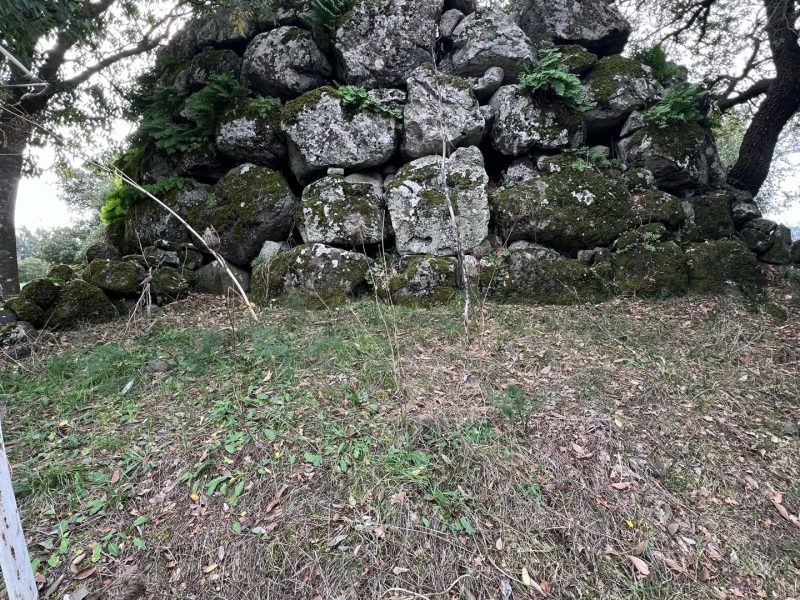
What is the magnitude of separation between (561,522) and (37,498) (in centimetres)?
356

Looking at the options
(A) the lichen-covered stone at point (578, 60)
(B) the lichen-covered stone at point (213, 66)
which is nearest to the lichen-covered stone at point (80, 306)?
(B) the lichen-covered stone at point (213, 66)

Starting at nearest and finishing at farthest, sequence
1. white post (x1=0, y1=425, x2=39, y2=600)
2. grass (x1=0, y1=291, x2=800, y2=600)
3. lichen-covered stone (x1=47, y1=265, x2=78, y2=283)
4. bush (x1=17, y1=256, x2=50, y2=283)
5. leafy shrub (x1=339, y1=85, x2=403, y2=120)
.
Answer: white post (x1=0, y1=425, x2=39, y2=600) < grass (x1=0, y1=291, x2=800, y2=600) < lichen-covered stone (x1=47, y1=265, x2=78, y2=283) < leafy shrub (x1=339, y1=85, x2=403, y2=120) < bush (x1=17, y1=256, x2=50, y2=283)

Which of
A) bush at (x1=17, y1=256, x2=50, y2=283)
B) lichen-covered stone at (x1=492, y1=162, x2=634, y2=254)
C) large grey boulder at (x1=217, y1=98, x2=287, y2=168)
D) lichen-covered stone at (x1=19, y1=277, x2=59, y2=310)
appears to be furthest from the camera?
bush at (x1=17, y1=256, x2=50, y2=283)

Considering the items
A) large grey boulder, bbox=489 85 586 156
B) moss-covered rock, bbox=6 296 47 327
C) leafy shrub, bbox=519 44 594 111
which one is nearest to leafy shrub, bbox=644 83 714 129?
leafy shrub, bbox=519 44 594 111

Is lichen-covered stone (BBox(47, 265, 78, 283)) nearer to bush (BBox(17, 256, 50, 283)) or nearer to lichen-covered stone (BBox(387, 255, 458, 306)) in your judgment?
lichen-covered stone (BBox(387, 255, 458, 306))

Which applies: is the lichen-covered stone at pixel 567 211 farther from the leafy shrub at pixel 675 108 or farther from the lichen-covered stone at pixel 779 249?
the lichen-covered stone at pixel 779 249

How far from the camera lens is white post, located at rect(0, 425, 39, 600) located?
153 centimetres

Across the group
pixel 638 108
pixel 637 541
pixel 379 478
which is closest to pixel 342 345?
pixel 379 478

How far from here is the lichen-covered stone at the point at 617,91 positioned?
673 cm

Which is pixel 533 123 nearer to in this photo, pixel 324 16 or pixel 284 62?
pixel 324 16

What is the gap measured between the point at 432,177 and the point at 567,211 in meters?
2.17

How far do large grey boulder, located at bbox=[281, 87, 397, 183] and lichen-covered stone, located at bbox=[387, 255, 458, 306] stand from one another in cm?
213

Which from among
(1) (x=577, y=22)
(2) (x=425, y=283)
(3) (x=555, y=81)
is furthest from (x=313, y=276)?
(1) (x=577, y=22)

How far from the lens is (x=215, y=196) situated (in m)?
6.61
